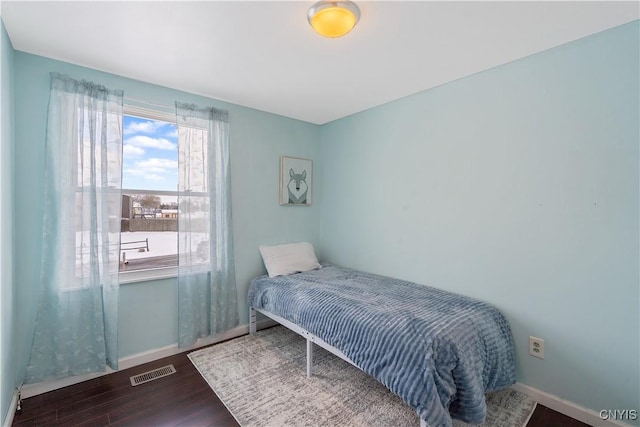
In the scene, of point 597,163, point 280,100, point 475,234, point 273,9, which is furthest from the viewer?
point 280,100

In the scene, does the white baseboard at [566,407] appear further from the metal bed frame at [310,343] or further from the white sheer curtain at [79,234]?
the white sheer curtain at [79,234]

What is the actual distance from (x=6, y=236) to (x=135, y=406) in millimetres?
1332

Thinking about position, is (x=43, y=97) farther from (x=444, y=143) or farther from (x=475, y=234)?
(x=475, y=234)

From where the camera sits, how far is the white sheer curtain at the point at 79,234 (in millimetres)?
2029

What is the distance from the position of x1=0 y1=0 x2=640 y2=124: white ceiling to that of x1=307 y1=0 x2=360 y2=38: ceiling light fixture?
0.24ft

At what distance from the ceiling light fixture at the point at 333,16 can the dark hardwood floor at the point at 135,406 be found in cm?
236

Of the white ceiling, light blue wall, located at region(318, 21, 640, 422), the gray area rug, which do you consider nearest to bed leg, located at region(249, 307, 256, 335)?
the gray area rug

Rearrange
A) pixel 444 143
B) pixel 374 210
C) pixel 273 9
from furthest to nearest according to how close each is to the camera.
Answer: pixel 374 210 < pixel 444 143 < pixel 273 9

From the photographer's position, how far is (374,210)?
310cm

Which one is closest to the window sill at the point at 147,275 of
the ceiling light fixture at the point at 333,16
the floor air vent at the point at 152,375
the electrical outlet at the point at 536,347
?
the floor air vent at the point at 152,375

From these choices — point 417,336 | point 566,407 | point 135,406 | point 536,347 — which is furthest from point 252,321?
point 566,407

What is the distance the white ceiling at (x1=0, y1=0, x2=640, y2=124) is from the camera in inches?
60.8

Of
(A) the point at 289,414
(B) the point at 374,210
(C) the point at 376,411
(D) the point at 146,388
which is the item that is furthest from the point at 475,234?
(D) the point at 146,388

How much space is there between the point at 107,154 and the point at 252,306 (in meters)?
1.85
